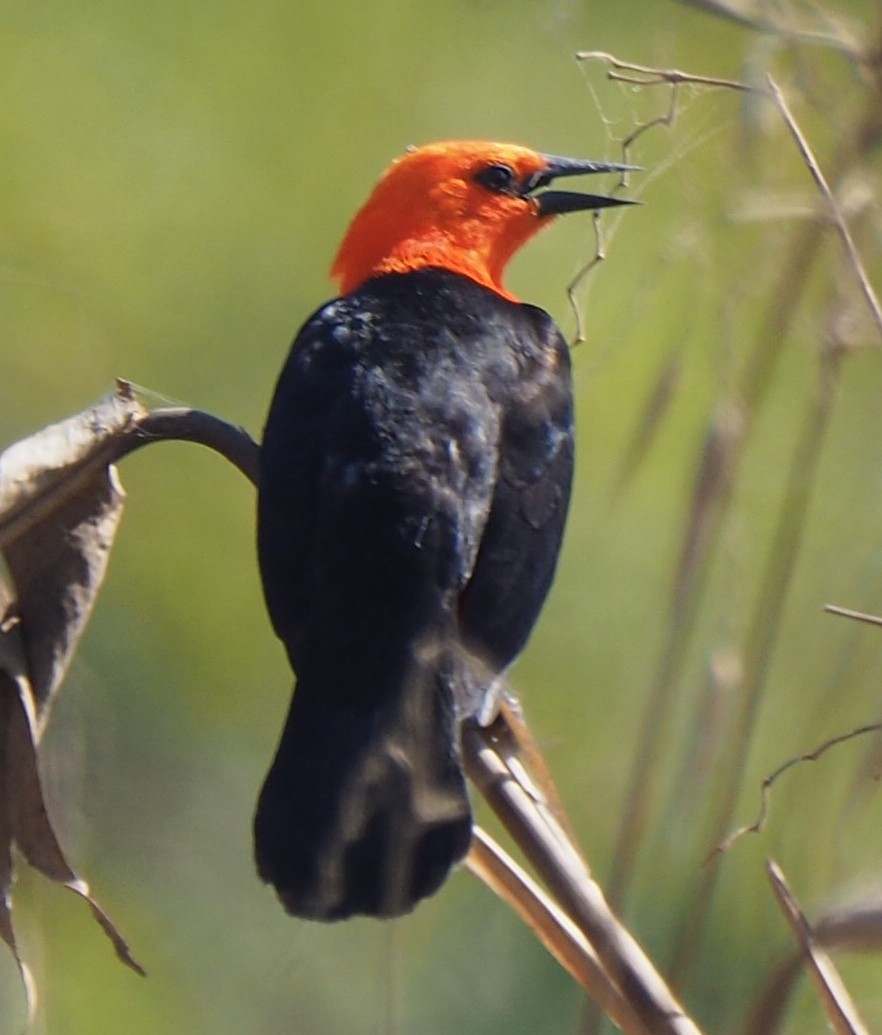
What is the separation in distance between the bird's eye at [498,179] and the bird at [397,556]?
0.47 metres

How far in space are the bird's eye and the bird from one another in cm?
47

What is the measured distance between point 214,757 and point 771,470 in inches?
65.0

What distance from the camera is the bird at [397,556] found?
6.98ft

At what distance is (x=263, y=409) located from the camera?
441cm

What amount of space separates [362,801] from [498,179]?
1.66 metres

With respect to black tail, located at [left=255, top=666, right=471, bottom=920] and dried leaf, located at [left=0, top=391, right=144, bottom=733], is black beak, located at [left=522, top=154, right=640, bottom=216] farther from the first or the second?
dried leaf, located at [left=0, top=391, right=144, bottom=733]

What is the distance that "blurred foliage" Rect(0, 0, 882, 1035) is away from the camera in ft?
10.9

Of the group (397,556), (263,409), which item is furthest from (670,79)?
(263,409)

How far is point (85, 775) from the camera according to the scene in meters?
2.43

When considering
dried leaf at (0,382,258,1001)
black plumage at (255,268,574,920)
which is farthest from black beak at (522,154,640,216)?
dried leaf at (0,382,258,1001)

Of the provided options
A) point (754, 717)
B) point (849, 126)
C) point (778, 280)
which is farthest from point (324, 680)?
point (849, 126)

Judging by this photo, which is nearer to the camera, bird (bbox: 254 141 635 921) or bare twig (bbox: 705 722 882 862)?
bare twig (bbox: 705 722 882 862)

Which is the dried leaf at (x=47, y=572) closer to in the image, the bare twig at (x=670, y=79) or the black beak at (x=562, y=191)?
the bare twig at (x=670, y=79)

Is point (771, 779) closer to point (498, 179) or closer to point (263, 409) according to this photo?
point (498, 179)
